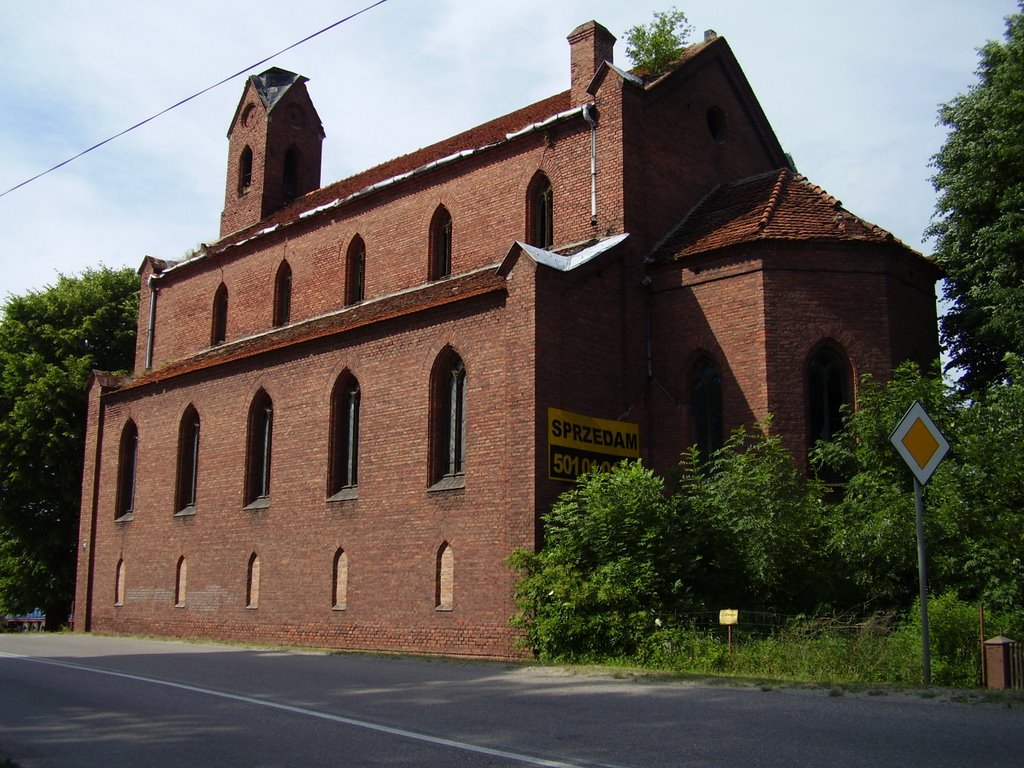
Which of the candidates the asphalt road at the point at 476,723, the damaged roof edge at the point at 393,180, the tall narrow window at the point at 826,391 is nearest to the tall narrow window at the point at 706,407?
the tall narrow window at the point at 826,391

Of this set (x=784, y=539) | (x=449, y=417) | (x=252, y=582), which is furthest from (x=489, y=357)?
(x=252, y=582)

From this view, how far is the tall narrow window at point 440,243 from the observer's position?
25078 millimetres

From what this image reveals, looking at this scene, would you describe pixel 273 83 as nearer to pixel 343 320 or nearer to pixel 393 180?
pixel 393 180

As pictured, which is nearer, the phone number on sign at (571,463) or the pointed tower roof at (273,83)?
the phone number on sign at (571,463)

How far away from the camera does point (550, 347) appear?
18688mm

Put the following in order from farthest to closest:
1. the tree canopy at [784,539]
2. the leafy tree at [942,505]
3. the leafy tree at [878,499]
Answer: the leafy tree at [878,499] < the tree canopy at [784,539] < the leafy tree at [942,505]

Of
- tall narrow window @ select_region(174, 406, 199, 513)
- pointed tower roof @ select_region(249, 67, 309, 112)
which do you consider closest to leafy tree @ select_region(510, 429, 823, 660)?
tall narrow window @ select_region(174, 406, 199, 513)

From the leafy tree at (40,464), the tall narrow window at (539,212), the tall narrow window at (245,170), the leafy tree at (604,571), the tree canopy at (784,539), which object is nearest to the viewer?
the tree canopy at (784,539)

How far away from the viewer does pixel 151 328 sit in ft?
109

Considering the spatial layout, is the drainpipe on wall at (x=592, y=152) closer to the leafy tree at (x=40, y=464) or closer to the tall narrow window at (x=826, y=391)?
the tall narrow window at (x=826, y=391)

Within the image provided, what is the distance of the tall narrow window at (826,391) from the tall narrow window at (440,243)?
9240 millimetres

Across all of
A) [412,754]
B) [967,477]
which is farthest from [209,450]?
[412,754]

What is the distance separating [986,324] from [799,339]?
13.4ft

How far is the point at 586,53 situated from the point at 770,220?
6.18 m
